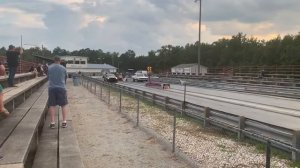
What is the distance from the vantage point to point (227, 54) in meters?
138

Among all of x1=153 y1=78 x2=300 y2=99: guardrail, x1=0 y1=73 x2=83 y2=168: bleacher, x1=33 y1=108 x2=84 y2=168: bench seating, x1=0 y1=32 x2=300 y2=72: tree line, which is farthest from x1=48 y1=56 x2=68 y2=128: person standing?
x1=0 y1=32 x2=300 y2=72: tree line

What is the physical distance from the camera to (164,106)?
804 inches

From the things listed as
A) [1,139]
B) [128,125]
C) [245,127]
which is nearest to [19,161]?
[1,139]

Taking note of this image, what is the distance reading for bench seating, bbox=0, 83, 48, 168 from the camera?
669cm

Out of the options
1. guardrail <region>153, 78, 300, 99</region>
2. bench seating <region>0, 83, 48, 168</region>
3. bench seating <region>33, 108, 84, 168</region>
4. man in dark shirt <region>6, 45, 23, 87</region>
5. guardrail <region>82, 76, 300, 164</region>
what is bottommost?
guardrail <region>153, 78, 300, 99</region>

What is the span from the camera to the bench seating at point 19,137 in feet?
21.9

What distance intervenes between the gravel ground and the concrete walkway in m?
0.61

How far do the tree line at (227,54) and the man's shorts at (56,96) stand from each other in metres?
67.0

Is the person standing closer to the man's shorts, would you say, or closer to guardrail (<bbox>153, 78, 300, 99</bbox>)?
the man's shorts

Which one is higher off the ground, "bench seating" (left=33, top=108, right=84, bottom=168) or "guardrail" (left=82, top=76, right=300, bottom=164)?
"guardrail" (left=82, top=76, right=300, bottom=164)

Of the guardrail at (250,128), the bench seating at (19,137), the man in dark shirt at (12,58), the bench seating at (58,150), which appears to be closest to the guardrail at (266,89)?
the guardrail at (250,128)

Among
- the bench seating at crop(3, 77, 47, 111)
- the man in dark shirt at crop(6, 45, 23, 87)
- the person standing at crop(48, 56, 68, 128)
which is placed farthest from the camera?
the man in dark shirt at crop(6, 45, 23, 87)

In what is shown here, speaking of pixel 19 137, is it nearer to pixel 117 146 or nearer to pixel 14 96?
pixel 14 96

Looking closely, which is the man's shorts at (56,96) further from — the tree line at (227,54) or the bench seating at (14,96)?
the tree line at (227,54)
